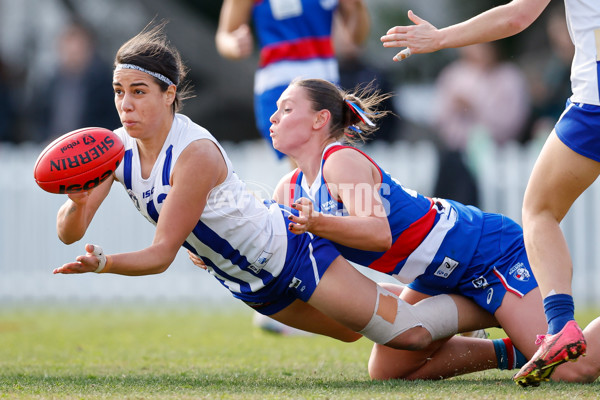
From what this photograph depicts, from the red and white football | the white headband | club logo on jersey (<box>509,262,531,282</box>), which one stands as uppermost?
the white headband

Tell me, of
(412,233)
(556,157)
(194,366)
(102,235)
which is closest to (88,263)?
(194,366)

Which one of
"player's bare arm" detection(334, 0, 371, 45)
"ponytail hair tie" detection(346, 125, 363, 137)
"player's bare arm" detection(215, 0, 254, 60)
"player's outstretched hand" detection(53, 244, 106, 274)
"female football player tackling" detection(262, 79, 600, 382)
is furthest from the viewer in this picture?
"player's bare arm" detection(334, 0, 371, 45)

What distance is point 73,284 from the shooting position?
9438 millimetres

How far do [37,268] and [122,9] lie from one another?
18.2ft

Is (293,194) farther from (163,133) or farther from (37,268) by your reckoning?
(37,268)

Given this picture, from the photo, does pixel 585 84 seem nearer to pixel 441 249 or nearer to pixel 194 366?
pixel 441 249

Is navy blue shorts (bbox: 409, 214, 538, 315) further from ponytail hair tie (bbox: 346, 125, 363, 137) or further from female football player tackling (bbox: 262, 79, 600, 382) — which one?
ponytail hair tie (bbox: 346, 125, 363, 137)

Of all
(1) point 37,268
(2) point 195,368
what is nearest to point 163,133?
(2) point 195,368

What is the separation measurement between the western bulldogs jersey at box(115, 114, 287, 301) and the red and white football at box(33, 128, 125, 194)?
0.18 metres

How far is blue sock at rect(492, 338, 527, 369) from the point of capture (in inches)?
163

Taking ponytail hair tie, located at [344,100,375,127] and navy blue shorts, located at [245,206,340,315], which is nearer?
navy blue shorts, located at [245,206,340,315]

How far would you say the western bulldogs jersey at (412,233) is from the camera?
4.02m

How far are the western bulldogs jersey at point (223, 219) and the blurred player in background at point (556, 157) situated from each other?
0.98 meters

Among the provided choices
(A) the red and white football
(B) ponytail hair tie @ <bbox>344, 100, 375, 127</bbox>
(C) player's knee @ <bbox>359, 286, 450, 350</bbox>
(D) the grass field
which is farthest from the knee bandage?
(A) the red and white football
